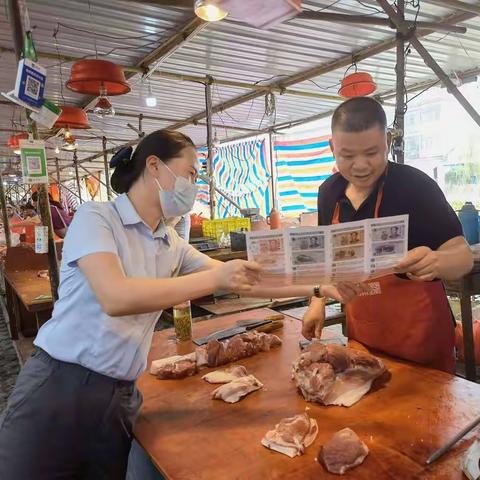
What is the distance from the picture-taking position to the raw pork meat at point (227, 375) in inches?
74.2

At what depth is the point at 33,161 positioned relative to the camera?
2846mm

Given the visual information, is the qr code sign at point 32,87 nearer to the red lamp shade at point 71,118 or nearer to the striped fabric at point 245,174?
the red lamp shade at point 71,118

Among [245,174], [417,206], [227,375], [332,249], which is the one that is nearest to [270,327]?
[227,375]

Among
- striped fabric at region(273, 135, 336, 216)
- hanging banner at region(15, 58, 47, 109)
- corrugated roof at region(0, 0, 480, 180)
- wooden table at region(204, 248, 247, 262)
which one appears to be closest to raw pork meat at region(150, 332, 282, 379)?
hanging banner at region(15, 58, 47, 109)

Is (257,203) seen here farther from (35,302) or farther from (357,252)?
(357,252)

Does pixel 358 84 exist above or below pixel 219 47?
below

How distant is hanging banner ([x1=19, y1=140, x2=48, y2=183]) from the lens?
9.23 feet

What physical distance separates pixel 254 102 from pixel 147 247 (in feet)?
24.5

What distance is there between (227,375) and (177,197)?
2.79 ft

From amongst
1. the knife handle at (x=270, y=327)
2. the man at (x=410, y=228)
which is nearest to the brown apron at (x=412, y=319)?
the man at (x=410, y=228)

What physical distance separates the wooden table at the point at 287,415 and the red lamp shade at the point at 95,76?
3.09 meters

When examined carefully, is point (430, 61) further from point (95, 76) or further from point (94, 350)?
point (95, 76)

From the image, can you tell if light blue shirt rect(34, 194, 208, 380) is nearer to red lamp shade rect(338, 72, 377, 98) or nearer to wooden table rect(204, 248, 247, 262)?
wooden table rect(204, 248, 247, 262)

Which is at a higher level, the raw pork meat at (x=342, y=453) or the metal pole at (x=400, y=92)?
the metal pole at (x=400, y=92)
